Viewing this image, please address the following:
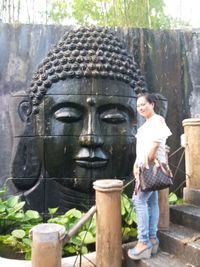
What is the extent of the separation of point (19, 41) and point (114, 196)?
367 centimetres

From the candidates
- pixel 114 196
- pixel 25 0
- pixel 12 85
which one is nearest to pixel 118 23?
pixel 25 0

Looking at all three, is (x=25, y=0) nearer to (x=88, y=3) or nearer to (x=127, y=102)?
(x=127, y=102)

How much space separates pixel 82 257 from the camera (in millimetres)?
3523

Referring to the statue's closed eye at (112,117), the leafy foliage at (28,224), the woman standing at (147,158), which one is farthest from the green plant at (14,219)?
the woman standing at (147,158)

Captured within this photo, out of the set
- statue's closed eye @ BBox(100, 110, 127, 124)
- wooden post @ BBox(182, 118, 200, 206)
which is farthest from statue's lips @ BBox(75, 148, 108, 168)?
wooden post @ BBox(182, 118, 200, 206)

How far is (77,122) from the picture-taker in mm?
4785

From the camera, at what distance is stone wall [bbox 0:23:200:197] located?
572 cm

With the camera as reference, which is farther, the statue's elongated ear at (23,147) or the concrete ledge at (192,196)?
the statue's elongated ear at (23,147)

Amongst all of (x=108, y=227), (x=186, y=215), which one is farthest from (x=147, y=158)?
(x=186, y=215)

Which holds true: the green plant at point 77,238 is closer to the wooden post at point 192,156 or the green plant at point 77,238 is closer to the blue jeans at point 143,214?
the blue jeans at point 143,214

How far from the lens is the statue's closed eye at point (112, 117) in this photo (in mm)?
4824

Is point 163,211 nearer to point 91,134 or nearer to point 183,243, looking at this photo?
point 183,243

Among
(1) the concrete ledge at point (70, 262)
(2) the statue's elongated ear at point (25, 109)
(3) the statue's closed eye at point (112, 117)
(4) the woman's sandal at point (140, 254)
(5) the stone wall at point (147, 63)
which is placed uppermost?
(5) the stone wall at point (147, 63)

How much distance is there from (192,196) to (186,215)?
58 cm
